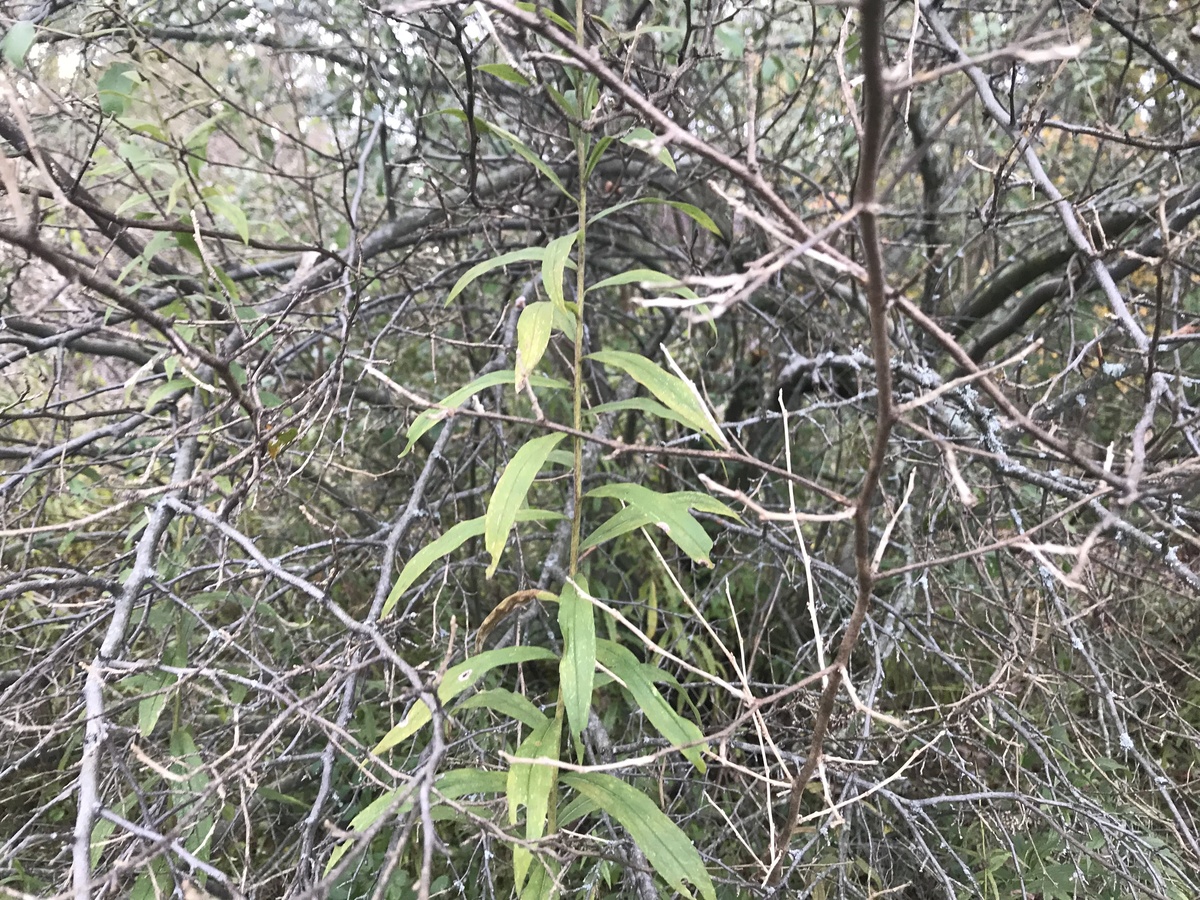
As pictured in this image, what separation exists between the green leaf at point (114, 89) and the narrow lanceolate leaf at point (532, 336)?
99 cm

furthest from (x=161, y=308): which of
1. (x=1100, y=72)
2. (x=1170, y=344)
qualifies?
(x=1100, y=72)

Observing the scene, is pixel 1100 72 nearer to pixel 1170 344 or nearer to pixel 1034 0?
pixel 1034 0

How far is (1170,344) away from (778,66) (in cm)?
142

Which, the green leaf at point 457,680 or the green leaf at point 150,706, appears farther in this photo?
the green leaf at point 150,706

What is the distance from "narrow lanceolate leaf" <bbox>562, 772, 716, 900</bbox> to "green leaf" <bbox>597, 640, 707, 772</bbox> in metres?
0.10

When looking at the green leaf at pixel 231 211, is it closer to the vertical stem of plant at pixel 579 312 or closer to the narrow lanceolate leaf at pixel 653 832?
the vertical stem of plant at pixel 579 312

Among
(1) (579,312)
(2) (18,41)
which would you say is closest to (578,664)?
(1) (579,312)

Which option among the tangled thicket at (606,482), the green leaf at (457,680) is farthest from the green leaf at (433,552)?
the green leaf at (457,680)

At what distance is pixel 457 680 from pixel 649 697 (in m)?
0.29

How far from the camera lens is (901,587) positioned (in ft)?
6.27

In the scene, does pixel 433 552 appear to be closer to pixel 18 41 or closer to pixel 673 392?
pixel 673 392

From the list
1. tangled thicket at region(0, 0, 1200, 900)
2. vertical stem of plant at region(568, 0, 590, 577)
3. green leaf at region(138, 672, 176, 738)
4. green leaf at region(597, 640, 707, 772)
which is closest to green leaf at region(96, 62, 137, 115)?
tangled thicket at region(0, 0, 1200, 900)

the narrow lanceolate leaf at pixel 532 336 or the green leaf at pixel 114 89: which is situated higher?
the green leaf at pixel 114 89

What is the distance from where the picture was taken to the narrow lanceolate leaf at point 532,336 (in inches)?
38.8
